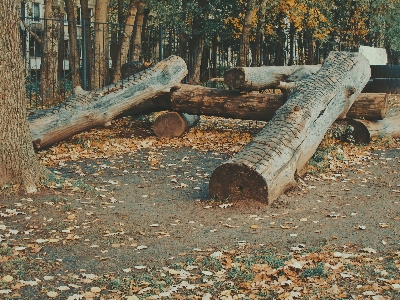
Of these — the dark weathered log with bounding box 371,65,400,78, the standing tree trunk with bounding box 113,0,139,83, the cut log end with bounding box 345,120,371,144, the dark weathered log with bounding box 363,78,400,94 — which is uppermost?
the standing tree trunk with bounding box 113,0,139,83

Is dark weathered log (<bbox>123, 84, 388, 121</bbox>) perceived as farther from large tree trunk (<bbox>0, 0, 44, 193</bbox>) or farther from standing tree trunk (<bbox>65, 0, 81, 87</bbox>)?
large tree trunk (<bbox>0, 0, 44, 193</bbox>)

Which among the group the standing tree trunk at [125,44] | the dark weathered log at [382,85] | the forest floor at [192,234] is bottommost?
the forest floor at [192,234]

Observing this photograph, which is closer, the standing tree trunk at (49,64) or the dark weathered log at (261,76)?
the dark weathered log at (261,76)

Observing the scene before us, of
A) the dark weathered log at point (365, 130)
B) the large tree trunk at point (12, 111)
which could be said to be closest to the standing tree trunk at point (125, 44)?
the dark weathered log at point (365, 130)

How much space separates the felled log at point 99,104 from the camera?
35.3 feet

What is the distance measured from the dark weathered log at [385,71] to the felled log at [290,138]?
7.66 metres

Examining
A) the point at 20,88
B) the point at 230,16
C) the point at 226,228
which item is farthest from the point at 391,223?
the point at 230,16

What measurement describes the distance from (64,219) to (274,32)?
60.2 ft

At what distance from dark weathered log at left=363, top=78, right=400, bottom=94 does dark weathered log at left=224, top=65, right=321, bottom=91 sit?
20.7 ft

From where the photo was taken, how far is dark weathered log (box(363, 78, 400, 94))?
19.4 metres

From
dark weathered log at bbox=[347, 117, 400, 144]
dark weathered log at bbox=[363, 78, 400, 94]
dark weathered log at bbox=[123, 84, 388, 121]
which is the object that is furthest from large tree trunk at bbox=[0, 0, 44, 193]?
dark weathered log at bbox=[363, 78, 400, 94]

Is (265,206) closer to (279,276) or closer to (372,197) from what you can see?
(372,197)

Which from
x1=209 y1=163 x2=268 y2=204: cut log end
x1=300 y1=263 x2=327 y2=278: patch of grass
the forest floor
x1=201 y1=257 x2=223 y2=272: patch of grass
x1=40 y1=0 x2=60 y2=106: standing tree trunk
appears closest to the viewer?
the forest floor

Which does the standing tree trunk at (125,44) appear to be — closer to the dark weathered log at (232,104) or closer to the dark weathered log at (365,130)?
the dark weathered log at (232,104)
